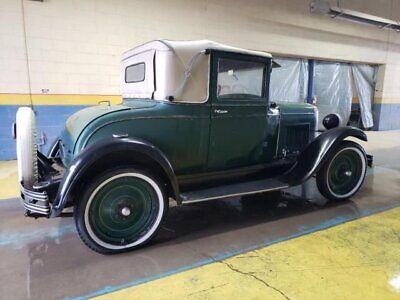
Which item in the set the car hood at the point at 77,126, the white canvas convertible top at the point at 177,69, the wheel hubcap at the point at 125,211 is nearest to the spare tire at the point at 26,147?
the car hood at the point at 77,126

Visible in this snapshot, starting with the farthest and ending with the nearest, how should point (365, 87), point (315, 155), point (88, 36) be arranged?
point (365, 87), point (88, 36), point (315, 155)

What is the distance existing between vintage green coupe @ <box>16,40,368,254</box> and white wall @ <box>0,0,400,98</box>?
283 centimetres

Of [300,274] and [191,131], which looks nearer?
[300,274]

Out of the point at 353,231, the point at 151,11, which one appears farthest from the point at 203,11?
the point at 353,231

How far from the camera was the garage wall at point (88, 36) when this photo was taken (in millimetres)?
5367

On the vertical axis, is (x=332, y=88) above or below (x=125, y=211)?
above

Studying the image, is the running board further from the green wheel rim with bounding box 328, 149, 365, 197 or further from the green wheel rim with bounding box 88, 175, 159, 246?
the green wheel rim with bounding box 328, 149, 365, 197

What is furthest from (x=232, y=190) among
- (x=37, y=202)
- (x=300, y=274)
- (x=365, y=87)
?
(x=365, y=87)

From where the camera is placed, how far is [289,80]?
29.3 ft

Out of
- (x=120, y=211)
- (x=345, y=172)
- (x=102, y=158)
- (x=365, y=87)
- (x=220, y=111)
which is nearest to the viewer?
(x=102, y=158)

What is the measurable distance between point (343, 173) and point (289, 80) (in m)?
5.89

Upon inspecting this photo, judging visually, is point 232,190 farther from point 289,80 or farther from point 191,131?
point 289,80

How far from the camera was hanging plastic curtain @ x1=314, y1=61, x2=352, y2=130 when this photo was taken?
9609 millimetres

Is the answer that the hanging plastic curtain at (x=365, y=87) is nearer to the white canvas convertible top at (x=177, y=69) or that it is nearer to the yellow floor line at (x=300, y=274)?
the yellow floor line at (x=300, y=274)
